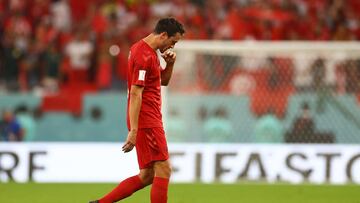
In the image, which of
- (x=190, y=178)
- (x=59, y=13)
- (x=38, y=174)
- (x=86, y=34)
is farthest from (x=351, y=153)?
(x=59, y=13)

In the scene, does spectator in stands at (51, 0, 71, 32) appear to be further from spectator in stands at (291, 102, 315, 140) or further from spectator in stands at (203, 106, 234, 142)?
spectator in stands at (291, 102, 315, 140)

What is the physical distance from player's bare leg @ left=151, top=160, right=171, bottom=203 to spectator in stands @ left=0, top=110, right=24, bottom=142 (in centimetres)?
942

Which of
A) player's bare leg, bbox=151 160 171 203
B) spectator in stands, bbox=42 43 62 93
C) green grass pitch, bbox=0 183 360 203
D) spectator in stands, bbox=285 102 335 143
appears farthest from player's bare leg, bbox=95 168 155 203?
spectator in stands, bbox=42 43 62 93

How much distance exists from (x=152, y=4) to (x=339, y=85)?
552 centimetres

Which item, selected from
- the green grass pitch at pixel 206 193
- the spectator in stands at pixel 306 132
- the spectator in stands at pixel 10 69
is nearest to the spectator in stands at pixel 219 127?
the spectator in stands at pixel 306 132

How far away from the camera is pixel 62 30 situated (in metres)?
19.6

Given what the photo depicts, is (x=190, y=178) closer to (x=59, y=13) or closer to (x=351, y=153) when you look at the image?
(x=351, y=153)

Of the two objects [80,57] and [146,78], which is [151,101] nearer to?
[146,78]

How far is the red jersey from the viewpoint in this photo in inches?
331

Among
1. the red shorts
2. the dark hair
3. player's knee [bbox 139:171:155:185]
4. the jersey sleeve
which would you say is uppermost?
the dark hair

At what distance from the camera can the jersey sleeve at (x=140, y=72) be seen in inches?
330

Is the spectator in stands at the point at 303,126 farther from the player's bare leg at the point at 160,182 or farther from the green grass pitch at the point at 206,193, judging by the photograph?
the player's bare leg at the point at 160,182

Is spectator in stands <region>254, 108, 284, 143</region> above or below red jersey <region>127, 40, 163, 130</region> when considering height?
below

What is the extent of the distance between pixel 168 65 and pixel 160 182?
1133 millimetres
